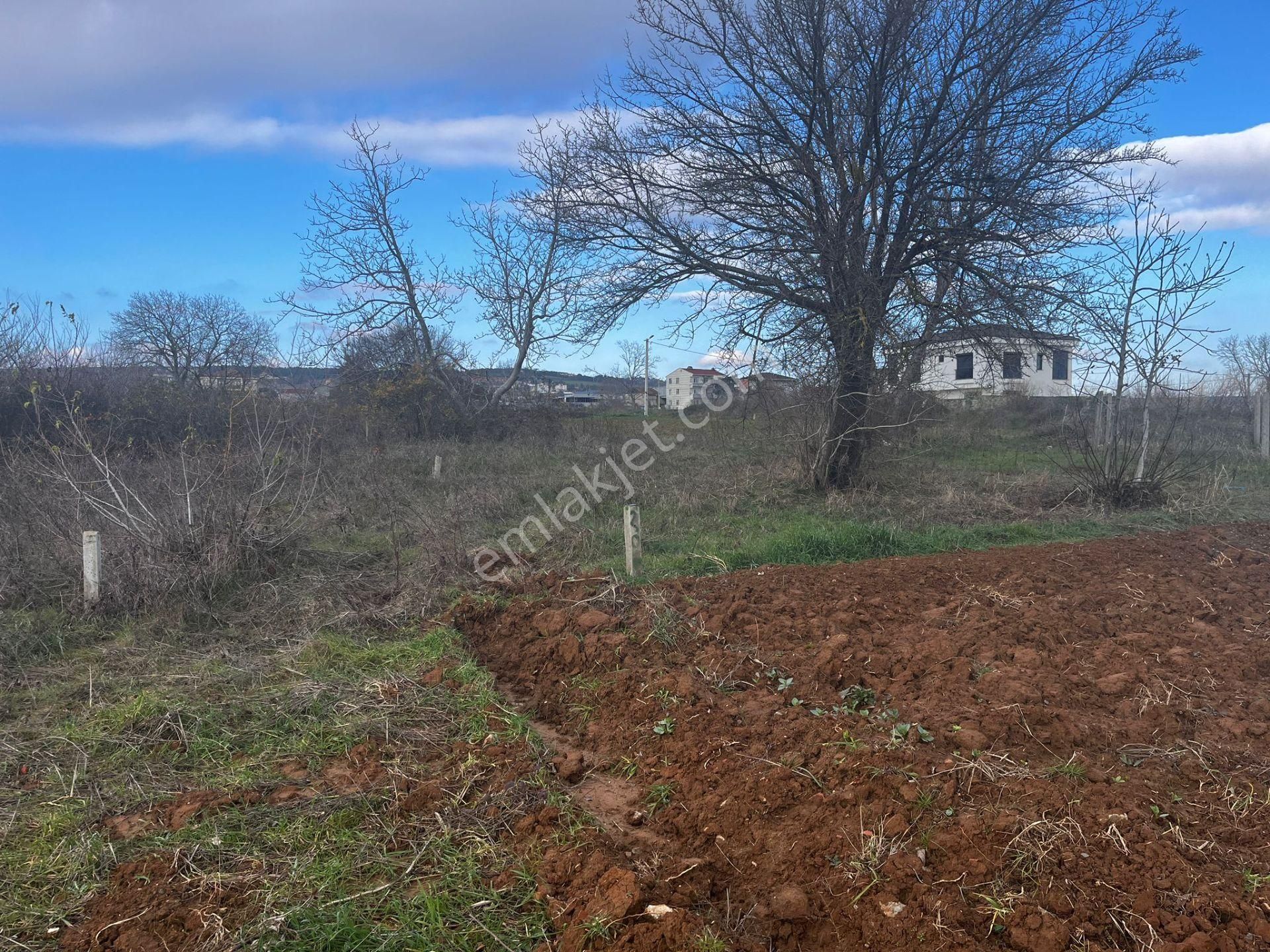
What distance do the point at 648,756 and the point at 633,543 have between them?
13.1 ft

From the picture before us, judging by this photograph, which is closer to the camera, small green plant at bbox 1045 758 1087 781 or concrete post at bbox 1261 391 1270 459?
small green plant at bbox 1045 758 1087 781

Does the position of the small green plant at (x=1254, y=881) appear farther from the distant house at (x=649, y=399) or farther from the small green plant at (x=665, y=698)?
the distant house at (x=649, y=399)

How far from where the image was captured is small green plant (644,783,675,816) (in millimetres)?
3740

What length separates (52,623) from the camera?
21.5ft

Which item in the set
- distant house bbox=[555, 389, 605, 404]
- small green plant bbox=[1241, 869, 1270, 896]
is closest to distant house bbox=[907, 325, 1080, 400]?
small green plant bbox=[1241, 869, 1270, 896]

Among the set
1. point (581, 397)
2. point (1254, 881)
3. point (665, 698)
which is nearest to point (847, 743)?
point (665, 698)

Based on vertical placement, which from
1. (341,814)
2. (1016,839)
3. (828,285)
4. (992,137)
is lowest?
(341,814)

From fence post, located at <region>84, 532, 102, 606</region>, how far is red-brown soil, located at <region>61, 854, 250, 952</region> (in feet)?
14.9

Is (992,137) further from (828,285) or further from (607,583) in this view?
(607,583)

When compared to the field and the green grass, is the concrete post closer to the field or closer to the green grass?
the green grass

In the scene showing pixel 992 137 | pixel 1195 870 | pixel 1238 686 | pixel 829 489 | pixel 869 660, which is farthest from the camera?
pixel 829 489

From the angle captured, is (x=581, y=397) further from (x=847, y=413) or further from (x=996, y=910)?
(x=996, y=910)

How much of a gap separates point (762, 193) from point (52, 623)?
986 cm

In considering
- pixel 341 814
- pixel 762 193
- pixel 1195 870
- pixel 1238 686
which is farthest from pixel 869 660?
pixel 762 193
